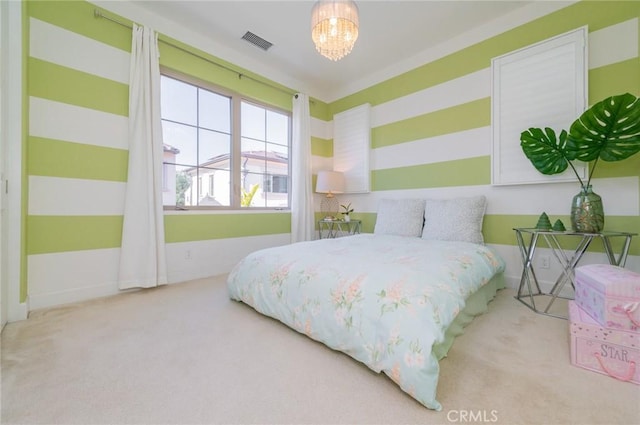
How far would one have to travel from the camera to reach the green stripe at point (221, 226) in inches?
108

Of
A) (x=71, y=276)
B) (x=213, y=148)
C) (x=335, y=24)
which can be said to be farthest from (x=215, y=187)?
(x=335, y=24)

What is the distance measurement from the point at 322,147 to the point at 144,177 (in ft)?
8.38

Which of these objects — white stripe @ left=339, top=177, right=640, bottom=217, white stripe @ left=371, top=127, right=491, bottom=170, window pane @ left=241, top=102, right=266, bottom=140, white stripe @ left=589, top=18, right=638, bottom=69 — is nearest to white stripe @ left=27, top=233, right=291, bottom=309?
window pane @ left=241, top=102, right=266, bottom=140

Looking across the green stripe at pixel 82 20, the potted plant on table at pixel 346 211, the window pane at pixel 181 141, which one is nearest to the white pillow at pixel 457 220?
the potted plant on table at pixel 346 211

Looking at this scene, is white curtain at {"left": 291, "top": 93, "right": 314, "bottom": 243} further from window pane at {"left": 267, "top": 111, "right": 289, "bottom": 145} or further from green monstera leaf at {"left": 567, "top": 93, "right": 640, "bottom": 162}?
green monstera leaf at {"left": 567, "top": 93, "right": 640, "bottom": 162}

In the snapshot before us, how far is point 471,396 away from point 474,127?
2.55 m

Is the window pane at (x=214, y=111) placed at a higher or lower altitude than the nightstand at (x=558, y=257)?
higher

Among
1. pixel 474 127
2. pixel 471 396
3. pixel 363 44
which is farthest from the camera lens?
pixel 363 44

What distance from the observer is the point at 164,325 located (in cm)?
176

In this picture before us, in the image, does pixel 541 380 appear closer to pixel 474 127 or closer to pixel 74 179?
pixel 474 127

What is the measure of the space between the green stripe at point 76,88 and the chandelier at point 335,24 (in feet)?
6.33

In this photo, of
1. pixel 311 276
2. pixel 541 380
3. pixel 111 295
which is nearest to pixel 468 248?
pixel 541 380

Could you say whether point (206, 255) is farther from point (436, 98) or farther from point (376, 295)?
point (436, 98)

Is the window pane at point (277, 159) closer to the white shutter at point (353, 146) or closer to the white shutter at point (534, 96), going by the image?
the white shutter at point (353, 146)
